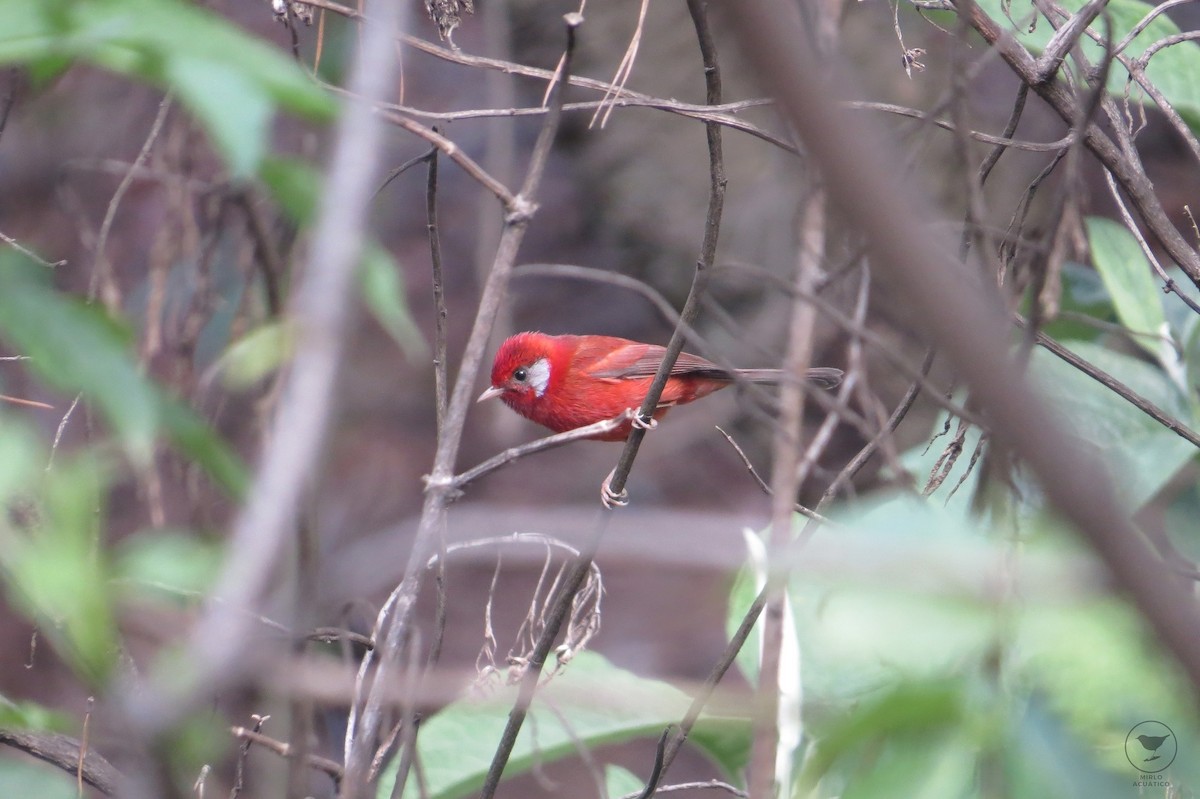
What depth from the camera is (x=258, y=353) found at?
8.77 ft

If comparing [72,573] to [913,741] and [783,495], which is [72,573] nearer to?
[913,741]

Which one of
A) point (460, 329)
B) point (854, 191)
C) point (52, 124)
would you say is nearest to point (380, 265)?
point (854, 191)

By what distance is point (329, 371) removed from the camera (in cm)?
77

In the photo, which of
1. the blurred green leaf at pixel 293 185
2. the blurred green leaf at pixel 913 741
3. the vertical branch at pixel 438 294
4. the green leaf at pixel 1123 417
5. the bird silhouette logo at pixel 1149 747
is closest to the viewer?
the blurred green leaf at pixel 913 741

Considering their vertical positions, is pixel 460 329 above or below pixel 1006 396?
below

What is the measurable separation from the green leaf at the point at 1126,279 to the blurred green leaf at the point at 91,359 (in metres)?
2.56

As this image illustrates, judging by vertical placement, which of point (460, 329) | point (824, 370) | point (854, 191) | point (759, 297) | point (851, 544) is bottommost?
point (460, 329)

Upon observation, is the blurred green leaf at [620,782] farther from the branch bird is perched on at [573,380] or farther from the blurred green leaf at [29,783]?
the branch bird is perched on at [573,380]

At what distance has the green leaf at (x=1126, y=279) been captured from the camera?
2.92 m

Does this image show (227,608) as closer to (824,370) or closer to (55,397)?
(824,370)

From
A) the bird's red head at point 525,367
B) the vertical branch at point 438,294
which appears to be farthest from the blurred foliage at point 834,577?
the bird's red head at point 525,367

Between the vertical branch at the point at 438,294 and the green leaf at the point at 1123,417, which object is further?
the green leaf at the point at 1123,417

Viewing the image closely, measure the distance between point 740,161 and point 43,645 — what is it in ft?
15.9

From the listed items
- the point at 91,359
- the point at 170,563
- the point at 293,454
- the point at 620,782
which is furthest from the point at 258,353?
the point at 293,454
